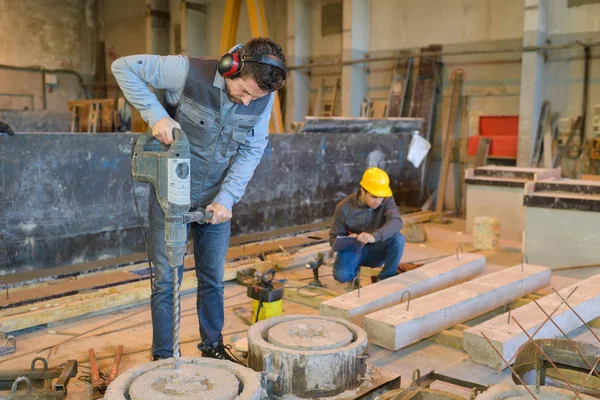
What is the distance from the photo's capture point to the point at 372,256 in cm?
504

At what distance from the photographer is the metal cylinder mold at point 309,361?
2.64 meters

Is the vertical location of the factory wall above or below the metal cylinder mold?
above

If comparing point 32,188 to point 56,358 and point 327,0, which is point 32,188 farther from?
point 327,0


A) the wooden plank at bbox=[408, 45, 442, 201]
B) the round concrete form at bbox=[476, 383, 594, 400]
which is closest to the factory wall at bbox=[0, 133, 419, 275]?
the round concrete form at bbox=[476, 383, 594, 400]

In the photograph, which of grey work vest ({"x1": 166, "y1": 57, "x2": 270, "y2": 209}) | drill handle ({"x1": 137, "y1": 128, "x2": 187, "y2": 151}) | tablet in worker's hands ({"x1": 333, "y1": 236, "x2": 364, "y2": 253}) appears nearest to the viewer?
drill handle ({"x1": 137, "y1": 128, "x2": 187, "y2": 151})

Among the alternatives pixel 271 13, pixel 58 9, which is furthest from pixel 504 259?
pixel 58 9

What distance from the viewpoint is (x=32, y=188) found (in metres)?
4.57

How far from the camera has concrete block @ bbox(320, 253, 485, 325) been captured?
→ 3871 millimetres

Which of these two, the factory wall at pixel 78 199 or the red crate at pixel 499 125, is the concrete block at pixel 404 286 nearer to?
the factory wall at pixel 78 199

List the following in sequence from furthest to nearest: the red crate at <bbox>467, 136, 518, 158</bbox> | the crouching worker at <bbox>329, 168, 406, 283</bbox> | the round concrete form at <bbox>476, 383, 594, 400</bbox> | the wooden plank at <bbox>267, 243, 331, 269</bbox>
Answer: the red crate at <bbox>467, 136, 518, 158</bbox>, the wooden plank at <bbox>267, 243, 331, 269</bbox>, the crouching worker at <bbox>329, 168, 406, 283</bbox>, the round concrete form at <bbox>476, 383, 594, 400</bbox>

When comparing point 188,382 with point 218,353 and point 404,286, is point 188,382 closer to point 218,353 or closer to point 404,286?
point 218,353

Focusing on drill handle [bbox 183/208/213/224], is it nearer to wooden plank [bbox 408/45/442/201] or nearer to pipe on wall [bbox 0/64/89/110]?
wooden plank [bbox 408/45/442/201]

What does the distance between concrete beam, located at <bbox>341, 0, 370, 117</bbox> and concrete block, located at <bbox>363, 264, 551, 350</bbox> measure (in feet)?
20.4

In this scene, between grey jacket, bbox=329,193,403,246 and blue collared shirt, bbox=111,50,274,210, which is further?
grey jacket, bbox=329,193,403,246
